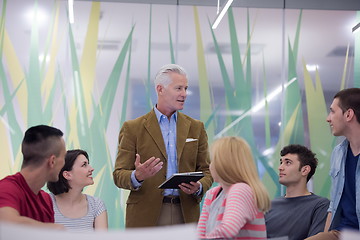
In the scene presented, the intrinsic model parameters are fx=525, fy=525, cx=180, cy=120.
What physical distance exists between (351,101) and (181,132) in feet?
3.58

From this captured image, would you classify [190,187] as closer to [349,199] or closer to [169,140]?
[169,140]

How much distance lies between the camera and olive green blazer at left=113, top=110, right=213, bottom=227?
10.9 feet

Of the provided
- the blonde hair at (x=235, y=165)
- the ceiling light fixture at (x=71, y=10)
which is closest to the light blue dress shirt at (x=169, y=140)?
the blonde hair at (x=235, y=165)

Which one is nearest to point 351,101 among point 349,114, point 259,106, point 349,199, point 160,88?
point 349,114

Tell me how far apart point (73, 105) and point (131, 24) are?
3.69 feet

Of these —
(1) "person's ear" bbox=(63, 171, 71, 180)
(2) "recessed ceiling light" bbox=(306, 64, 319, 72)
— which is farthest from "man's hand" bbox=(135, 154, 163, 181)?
(2) "recessed ceiling light" bbox=(306, 64, 319, 72)

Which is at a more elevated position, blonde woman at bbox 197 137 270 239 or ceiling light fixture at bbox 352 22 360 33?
ceiling light fixture at bbox 352 22 360 33

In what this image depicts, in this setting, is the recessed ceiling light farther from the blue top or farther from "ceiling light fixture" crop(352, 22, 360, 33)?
the blue top

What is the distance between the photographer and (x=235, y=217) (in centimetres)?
217

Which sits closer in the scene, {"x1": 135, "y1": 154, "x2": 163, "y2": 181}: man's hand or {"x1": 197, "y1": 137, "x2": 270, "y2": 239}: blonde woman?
{"x1": 197, "y1": 137, "x2": 270, "y2": 239}: blonde woman

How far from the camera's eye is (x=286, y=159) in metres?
4.03

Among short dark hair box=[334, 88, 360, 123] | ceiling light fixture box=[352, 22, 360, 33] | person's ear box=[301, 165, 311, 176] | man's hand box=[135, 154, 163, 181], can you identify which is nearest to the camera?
man's hand box=[135, 154, 163, 181]

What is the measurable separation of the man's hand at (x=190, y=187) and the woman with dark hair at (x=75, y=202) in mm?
755

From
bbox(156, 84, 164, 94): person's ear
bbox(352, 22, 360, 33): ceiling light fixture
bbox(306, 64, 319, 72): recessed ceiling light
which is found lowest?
bbox(156, 84, 164, 94): person's ear
